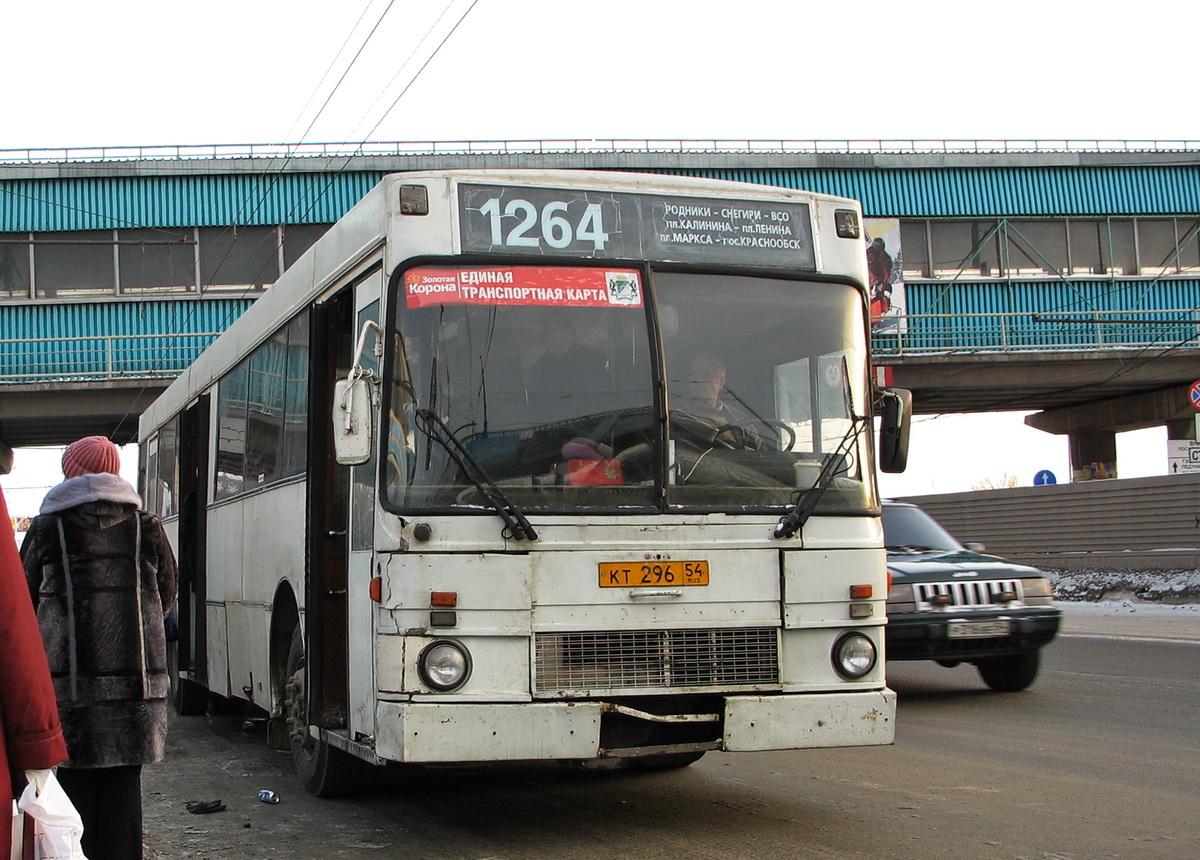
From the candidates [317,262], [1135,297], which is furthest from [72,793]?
[1135,297]

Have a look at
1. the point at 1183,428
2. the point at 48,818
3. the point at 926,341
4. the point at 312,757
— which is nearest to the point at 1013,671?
the point at 312,757

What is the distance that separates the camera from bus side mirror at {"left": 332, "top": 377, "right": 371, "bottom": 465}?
6.16 m

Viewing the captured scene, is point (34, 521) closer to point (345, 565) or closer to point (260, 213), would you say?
point (345, 565)

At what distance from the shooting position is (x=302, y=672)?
24.9 feet

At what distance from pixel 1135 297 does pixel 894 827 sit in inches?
1387

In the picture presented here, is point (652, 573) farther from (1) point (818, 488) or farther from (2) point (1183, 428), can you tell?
(2) point (1183, 428)

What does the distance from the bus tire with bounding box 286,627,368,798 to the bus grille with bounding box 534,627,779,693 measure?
1875mm

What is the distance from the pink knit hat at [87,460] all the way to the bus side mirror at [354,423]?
1.04 metres

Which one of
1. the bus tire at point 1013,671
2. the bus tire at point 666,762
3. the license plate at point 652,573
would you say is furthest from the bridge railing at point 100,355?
the license plate at point 652,573

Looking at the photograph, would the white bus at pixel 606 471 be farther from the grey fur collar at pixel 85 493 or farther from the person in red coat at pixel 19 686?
the person in red coat at pixel 19 686

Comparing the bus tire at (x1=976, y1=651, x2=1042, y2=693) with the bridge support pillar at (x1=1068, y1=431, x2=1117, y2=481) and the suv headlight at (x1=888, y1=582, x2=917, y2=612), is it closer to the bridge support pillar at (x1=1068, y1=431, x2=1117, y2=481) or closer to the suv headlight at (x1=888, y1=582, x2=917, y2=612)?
the suv headlight at (x1=888, y1=582, x2=917, y2=612)

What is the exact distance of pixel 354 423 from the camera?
6199 mm

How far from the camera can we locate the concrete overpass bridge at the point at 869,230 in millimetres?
34250

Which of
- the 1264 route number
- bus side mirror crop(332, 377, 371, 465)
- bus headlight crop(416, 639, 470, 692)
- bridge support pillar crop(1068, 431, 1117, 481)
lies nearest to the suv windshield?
the 1264 route number
